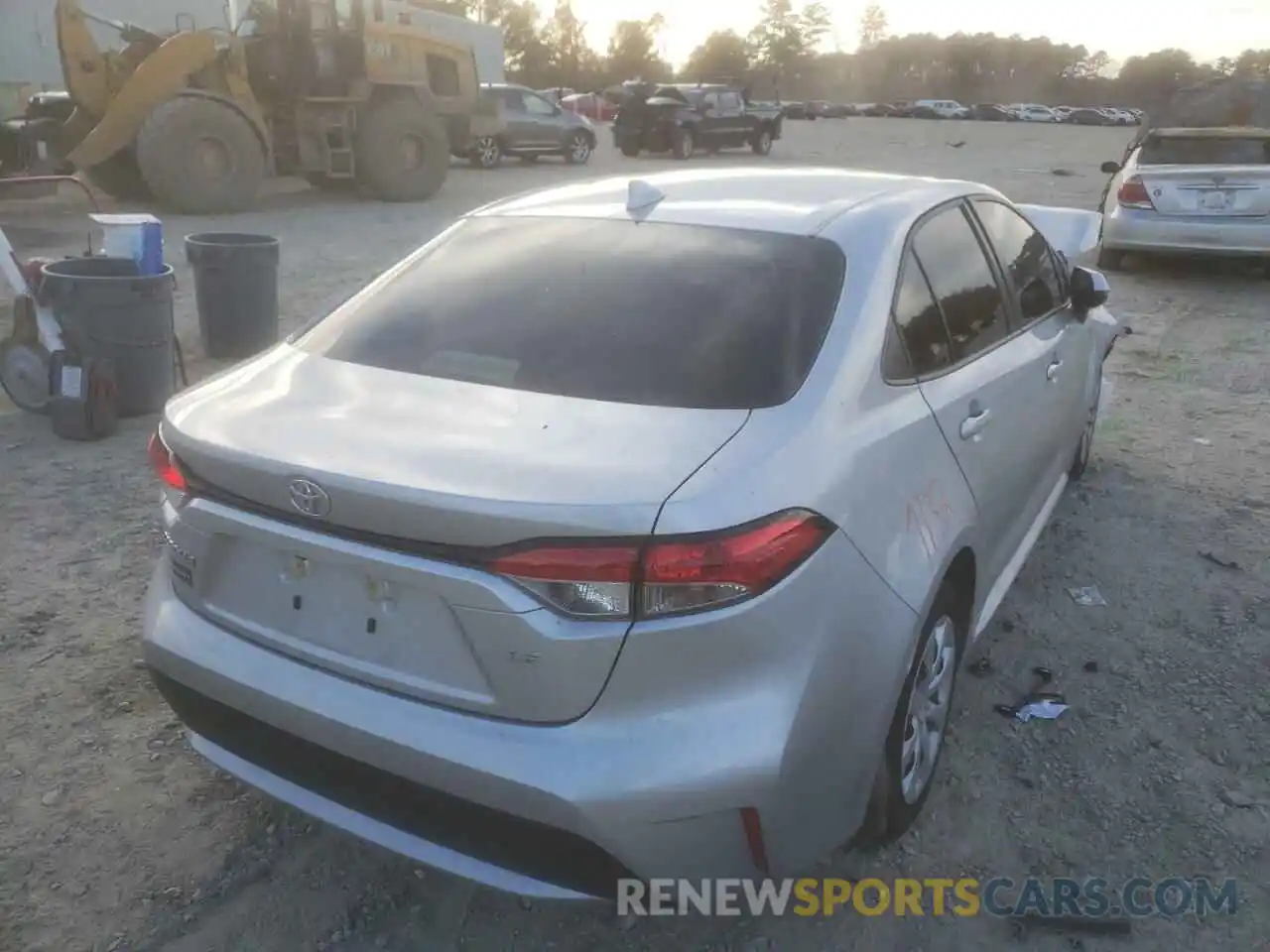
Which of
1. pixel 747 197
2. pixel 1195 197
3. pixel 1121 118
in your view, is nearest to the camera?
pixel 747 197

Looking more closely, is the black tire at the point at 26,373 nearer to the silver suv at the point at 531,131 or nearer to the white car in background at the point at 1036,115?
the silver suv at the point at 531,131

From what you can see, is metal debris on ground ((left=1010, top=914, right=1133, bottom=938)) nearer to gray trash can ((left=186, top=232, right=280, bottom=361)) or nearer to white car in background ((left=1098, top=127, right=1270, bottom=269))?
gray trash can ((left=186, top=232, right=280, bottom=361))

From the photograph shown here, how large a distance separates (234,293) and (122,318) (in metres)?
1.64

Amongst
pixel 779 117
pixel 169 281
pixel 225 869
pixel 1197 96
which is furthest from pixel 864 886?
pixel 779 117

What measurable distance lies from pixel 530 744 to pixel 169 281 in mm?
4956

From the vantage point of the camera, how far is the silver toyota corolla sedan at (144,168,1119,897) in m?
2.04

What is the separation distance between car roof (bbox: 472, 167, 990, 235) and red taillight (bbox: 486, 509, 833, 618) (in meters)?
1.21

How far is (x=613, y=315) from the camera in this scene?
2773mm

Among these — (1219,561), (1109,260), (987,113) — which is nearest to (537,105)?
(1109,260)

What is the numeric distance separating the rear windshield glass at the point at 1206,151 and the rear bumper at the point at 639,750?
10.5m

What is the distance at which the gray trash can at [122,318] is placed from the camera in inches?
229

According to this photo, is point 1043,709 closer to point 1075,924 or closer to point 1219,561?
point 1075,924

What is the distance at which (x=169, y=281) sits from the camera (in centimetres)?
613

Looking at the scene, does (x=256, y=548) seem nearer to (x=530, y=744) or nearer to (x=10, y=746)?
(x=530, y=744)
